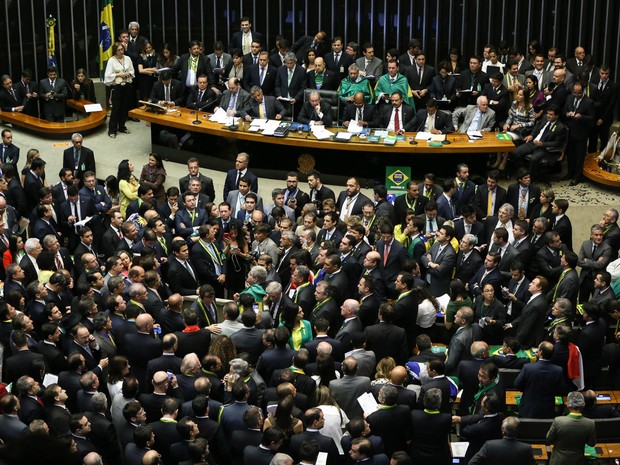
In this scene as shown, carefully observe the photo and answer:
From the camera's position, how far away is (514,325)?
9922 mm

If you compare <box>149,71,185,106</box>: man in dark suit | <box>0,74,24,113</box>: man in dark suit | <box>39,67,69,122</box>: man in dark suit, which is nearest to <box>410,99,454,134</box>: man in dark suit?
<box>149,71,185,106</box>: man in dark suit

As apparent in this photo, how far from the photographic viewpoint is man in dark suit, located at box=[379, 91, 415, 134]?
14.5 meters

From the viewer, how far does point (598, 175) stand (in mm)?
14859

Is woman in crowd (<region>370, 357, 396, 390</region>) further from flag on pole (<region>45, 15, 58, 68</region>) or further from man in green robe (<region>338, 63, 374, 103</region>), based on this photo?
flag on pole (<region>45, 15, 58, 68</region>)

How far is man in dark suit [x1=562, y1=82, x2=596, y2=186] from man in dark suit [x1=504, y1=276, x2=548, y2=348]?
210 inches

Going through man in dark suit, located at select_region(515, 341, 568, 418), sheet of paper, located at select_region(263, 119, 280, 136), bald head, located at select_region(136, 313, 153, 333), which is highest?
sheet of paper, located at select_region(263, 119, 280, 136)

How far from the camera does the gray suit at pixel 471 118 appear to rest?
14.6 m

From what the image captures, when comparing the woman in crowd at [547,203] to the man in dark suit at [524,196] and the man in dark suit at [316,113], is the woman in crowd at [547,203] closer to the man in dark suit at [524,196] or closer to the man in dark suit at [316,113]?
the man in dark suit at [524,196]

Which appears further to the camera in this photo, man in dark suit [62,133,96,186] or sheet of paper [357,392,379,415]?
man in dark suit [62,133,96,186]

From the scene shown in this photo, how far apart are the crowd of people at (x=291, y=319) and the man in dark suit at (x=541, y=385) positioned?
2 cm

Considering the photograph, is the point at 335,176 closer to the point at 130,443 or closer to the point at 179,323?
the point at 179,323

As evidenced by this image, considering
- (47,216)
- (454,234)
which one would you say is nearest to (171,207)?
(47,216)

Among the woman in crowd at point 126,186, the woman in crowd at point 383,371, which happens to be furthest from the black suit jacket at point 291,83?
the woman in crowd at point 383,371

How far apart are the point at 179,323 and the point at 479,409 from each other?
9.47ft
